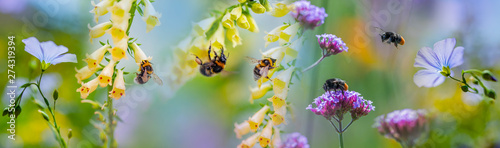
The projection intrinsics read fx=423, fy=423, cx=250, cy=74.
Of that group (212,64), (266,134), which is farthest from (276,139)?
(212,64)

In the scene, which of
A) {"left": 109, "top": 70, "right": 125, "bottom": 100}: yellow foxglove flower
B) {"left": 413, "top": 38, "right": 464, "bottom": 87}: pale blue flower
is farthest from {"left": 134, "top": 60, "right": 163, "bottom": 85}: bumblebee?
{"left": 413, "top": 38, "right": 464, "bottom": 87}: pale blue flower

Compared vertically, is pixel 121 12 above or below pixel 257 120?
above

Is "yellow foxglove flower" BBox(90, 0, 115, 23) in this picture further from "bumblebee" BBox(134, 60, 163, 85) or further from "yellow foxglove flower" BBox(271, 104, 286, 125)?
"yellow foxglove flower" BBox(271, 104, 286, 125)

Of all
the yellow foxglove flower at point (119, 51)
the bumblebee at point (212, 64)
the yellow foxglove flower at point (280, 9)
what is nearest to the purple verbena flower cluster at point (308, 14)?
the yellow foxglove flower at point (280, 9)

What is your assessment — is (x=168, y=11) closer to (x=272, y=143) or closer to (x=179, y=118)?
(x=179, y=118)

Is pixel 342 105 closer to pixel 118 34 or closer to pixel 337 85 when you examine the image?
pixel 337 85

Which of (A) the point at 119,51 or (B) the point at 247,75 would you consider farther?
(B) the point at 247,75
